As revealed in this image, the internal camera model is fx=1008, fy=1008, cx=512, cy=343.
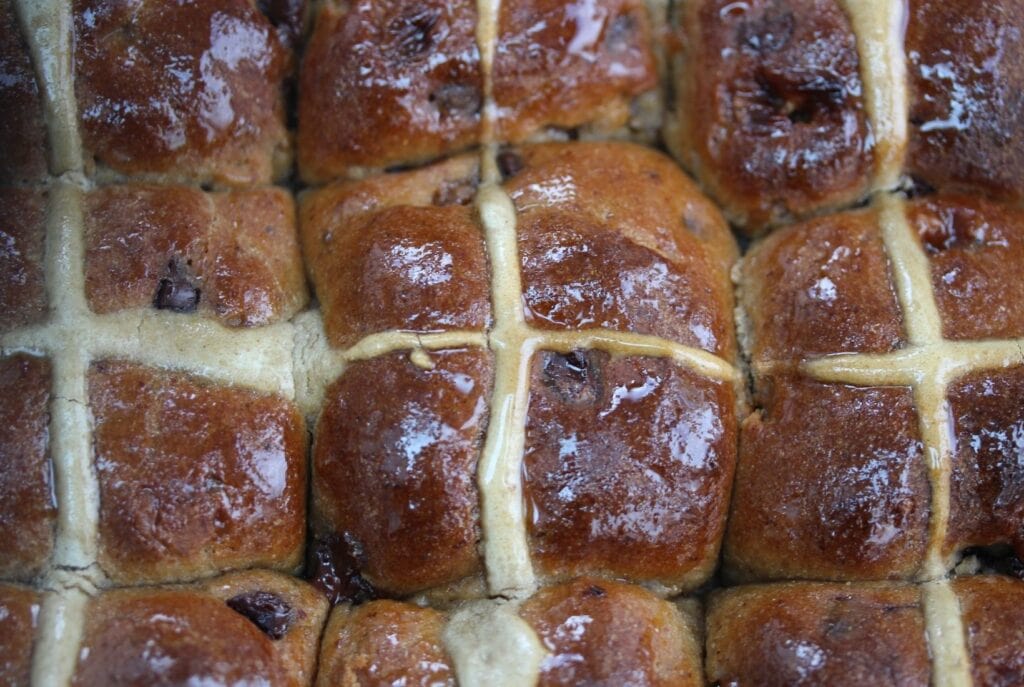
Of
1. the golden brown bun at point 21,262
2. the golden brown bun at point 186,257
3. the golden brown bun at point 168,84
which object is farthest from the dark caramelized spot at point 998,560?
the golden brown bun at point 21,262

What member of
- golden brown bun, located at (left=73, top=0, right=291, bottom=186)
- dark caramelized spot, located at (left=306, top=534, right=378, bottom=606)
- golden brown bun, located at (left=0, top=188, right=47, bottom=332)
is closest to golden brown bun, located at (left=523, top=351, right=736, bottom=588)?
dark caramelized spot, located at (left=306, top=534, right=378, bottom=606)

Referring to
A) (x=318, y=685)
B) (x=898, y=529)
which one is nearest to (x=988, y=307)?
(x=898, y=529)

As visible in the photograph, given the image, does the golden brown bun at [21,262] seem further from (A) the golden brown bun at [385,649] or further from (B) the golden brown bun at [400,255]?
(A) the golden brown bun at [385,649]

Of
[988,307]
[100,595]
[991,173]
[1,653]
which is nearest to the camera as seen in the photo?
[1,653]

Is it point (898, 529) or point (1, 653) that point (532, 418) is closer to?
point (898, 529)

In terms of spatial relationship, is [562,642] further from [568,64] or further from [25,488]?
[568,64]

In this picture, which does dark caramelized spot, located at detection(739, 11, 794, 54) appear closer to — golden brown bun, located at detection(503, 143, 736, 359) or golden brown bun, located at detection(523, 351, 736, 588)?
golden brown bun, located at detection(503, 143, 736, 359)

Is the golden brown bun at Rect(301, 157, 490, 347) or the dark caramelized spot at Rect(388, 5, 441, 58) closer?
the golden brown bun at Rect(301, 157, 490, 347)
